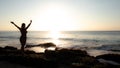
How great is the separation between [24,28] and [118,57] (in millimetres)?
9853

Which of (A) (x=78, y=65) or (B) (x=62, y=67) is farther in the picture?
(B) (x=62, y=67)

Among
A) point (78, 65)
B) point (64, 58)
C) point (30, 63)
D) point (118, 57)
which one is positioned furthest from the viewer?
point (118, 57)

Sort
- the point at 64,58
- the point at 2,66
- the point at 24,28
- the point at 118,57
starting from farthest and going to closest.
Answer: the point at 118,57 → the point at 64,58 → the point at 24,28 → the point at 2,66

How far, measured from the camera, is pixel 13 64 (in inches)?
460

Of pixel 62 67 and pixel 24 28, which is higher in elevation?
pixel 24 28

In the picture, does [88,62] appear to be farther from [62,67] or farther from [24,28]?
[24,28]

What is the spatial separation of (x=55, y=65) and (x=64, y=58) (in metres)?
2.90

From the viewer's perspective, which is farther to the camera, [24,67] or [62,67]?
[62,67]

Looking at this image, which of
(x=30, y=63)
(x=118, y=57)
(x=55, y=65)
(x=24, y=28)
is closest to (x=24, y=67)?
(x=30, y=63)

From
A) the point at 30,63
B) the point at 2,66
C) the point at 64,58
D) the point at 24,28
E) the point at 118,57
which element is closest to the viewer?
the point at 2,66

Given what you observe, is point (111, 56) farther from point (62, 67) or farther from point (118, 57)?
point (62, 67)

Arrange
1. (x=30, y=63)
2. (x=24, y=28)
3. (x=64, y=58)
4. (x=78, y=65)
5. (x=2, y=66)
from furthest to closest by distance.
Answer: (x=64, y=58), (x=24, y=28), (x=30, y=63), (x=2, y=66), (x=78, y=65)

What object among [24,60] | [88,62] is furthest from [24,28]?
[88,62]

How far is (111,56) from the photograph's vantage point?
19.0 meters
